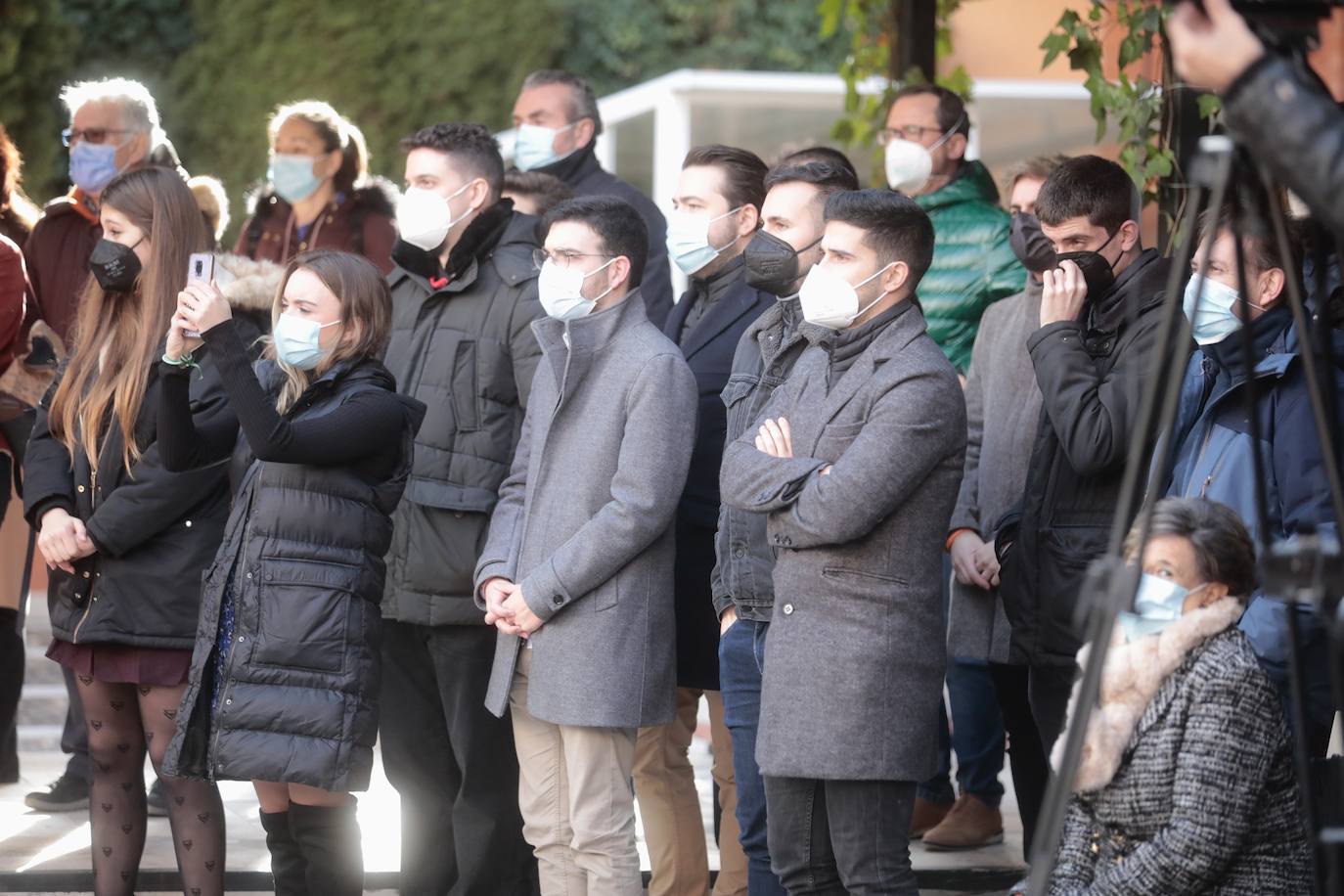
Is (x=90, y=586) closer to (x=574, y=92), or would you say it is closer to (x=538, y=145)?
(x=538, y=145)

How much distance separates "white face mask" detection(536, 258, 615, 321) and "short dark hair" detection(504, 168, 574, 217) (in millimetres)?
1269

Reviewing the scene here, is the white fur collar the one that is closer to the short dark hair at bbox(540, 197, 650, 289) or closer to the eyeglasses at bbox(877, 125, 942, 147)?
the short dark hair at bbox(540, 197, 650, 289)

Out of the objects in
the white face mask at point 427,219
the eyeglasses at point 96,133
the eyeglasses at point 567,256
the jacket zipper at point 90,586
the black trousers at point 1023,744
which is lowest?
the black trousers at point 1023,744

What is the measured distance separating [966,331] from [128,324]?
266 cm

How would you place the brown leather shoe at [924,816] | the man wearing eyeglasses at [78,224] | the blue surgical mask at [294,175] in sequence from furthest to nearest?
1. the blue surgical mask at [294,175]
2. the man wearing eyeglasses at [78,224]
3. the brown leather shoe at [924,816]

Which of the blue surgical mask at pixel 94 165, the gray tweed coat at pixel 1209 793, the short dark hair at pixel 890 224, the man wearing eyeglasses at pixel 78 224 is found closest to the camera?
the gray tweed coat at pixel 1209 793

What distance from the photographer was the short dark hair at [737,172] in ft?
17.5

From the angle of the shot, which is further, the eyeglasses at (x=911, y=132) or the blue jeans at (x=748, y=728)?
the eyeglasses at (x=911, y=132)

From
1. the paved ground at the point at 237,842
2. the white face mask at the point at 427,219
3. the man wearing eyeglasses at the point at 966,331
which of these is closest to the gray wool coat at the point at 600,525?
the white face mask at the point at 427,219

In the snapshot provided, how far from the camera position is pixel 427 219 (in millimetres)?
5449

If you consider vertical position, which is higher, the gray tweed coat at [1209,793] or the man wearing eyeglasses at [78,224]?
the man wearing eyeglasses at [78,224]

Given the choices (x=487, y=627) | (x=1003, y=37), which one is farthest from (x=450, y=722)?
(x=1003, y=37)

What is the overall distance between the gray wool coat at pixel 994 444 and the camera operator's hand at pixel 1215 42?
2.39 m

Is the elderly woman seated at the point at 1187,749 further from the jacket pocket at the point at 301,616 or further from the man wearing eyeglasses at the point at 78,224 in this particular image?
the man wearing eyeglasses at the point at 78,224
